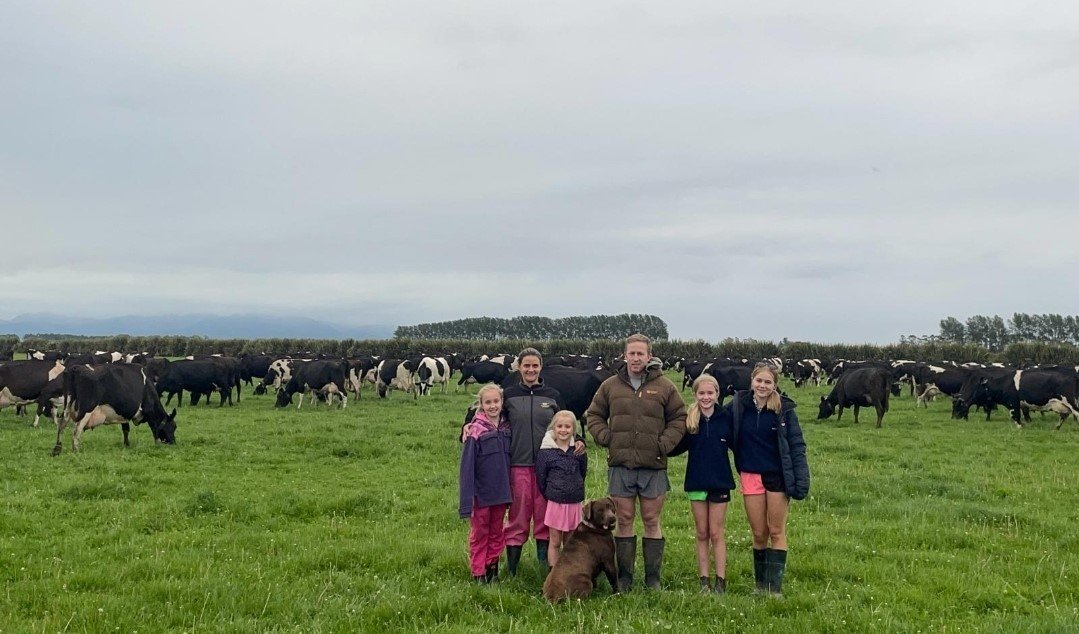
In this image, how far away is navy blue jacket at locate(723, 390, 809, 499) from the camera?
7418mm

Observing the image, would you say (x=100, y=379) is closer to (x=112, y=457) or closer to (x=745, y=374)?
(x=112, y=457)

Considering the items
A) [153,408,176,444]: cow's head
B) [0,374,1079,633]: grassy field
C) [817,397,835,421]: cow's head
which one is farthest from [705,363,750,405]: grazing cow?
[153,408,176,444]: cow's head

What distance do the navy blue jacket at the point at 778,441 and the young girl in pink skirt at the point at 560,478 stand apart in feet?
5.18

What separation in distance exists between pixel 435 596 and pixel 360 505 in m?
4.68

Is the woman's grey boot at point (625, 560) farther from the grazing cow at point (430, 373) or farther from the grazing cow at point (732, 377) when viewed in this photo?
the grazing cow at point (732, 377)

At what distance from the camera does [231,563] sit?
8438mm

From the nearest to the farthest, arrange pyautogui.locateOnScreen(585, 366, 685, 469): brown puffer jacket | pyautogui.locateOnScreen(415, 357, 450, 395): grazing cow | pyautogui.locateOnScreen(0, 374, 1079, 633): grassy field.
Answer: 1. pyautogui.locateOnScreen(0, 374, 1079, 633): grassy field
2. pyautogui.locateOnScreen(585, 366, 685, 469): brown puffer jacket
3. pyautogui.locateOnScreen(415, 357, 450, 395): grazing cow

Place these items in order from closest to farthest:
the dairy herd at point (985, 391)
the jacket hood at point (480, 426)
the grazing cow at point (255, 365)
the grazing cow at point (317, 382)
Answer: the jacket hood at point (480, 426), the dairy herd at point (985, 391), the grazing cow at point (317, 382), the grazing cow at point (255, 365)

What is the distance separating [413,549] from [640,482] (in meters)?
3.09

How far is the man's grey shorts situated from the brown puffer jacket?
7cm

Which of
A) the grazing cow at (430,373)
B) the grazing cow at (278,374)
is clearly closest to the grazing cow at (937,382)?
the grazing cow at (430,373)

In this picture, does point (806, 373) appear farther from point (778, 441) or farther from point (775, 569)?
point (778, 441)

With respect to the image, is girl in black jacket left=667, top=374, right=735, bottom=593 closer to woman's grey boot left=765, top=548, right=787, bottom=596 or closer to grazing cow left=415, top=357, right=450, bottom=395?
woman's grey boot left=765, top=548, right=787, bottom=596

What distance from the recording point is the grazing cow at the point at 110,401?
652 inches
